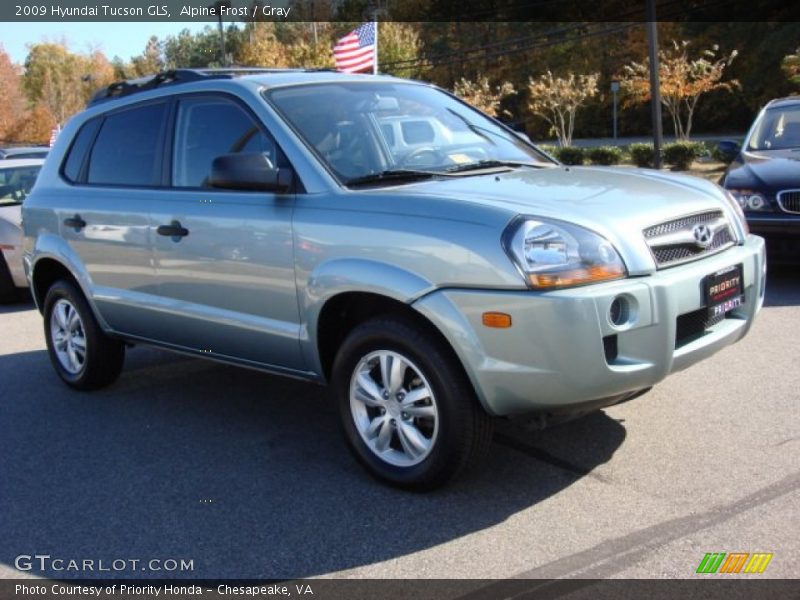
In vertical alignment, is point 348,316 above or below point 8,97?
below

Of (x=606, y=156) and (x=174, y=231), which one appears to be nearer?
(x=174, y=231)

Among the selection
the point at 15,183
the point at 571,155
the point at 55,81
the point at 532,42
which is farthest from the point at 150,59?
the point at 15,183

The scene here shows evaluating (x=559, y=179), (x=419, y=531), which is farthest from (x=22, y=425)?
(x=559, y=179)

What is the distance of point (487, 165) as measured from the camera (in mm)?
4738

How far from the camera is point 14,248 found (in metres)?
10.1

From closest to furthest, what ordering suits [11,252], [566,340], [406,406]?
[566,340] → [406,406] → [11,252]

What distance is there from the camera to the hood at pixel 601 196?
370 cm

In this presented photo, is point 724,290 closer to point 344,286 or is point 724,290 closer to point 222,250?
point 344,286

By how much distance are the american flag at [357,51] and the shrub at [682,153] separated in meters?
9.82

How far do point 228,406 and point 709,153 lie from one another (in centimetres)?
2526

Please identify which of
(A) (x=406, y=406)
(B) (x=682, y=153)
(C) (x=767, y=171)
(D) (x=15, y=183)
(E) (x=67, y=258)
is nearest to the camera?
(A) (x=406, y=406)

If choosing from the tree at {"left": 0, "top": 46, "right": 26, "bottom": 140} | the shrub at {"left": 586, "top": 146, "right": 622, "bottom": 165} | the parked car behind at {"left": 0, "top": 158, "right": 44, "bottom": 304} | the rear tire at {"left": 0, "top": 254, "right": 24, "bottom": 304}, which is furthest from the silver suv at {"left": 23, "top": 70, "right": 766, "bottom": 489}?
the tree at {"left": 0, "top": 46, "right": 26, "bottom": 140}

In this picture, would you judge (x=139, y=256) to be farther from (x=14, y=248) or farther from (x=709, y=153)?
(x=709, y=153)

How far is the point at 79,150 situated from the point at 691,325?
13.7 ft
